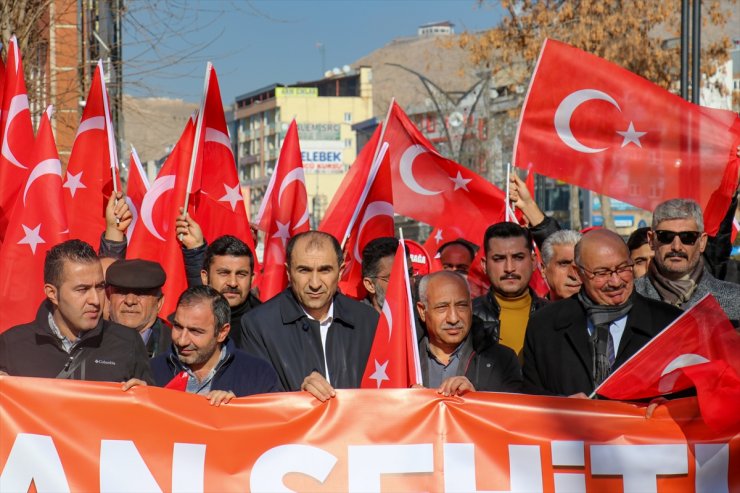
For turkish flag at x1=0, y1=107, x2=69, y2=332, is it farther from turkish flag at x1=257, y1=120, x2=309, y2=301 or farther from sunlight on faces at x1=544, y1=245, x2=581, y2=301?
sunlight on faces at x1=544, y1=245, x2=581, y2=301

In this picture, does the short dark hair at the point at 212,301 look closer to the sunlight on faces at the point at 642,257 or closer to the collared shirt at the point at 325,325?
the collared shirt at the point at 325,325

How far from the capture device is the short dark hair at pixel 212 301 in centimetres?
550

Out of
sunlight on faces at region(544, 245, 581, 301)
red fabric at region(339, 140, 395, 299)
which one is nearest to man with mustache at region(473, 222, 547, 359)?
sunlight on faces at region(544, 245, 581, 301)

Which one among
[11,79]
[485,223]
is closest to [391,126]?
[485,223]

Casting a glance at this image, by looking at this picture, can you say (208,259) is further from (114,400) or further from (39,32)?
(39,32)

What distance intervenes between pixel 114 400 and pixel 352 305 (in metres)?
1.58

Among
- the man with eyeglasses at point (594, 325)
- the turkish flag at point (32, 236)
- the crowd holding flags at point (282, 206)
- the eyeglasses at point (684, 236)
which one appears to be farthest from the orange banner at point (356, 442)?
the crowd holding flags at point (282, 206)

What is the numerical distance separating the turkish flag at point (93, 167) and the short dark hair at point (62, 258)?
107 inches

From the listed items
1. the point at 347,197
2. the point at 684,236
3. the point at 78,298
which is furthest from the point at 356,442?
the point at 347,197

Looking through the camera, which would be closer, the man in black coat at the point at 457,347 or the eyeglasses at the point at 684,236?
the man in black coat at the point at 457,347

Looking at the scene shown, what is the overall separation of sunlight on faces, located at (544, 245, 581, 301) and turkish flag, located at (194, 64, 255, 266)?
2.24 metres

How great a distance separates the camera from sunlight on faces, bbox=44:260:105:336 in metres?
5.32

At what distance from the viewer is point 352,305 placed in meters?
6.25

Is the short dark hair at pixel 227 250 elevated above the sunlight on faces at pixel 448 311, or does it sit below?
above
